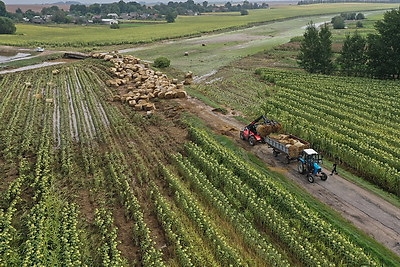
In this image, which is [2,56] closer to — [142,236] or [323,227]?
[142,236]

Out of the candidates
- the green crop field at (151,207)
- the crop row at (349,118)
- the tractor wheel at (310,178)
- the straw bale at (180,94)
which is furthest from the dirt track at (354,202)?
the straw bale at (180,94)

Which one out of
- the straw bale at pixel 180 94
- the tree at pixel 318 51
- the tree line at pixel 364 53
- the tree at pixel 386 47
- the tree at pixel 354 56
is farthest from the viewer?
the tree at pixel 318 51

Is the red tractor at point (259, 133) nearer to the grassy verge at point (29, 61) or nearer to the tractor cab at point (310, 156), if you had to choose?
the tractor cab at point (310, 156)

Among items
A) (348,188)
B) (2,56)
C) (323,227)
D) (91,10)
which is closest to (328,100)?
(348,188)

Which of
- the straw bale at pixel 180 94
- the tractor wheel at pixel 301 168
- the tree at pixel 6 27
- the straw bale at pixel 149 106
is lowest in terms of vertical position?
the tractor wheel at pixel 301 168

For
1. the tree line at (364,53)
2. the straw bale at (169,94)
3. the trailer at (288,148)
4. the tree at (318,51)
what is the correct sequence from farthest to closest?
1. the tree at (318,51)
2. the tree line at (364,53)
3. the straw bale at (169,94)
4. the trailer at (288,148)

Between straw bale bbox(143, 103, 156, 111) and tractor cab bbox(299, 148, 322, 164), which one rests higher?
straw bale bbox(143, 103, 156, 111)

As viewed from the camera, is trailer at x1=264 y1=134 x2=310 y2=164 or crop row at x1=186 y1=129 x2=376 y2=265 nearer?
crop row at x1=186 y1=129 x2=376 y2=265

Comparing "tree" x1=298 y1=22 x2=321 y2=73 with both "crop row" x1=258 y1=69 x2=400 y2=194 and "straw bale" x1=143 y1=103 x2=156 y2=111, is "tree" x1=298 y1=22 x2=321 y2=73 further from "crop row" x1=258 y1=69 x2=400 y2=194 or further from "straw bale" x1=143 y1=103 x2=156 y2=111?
"straw bale" x1=143 y1=103 x2=156 y2=111

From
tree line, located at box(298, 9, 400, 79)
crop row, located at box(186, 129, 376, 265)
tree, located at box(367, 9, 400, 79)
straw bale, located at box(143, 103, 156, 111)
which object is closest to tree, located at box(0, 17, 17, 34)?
straw bale, located at box(143, 103, 156, 111)
